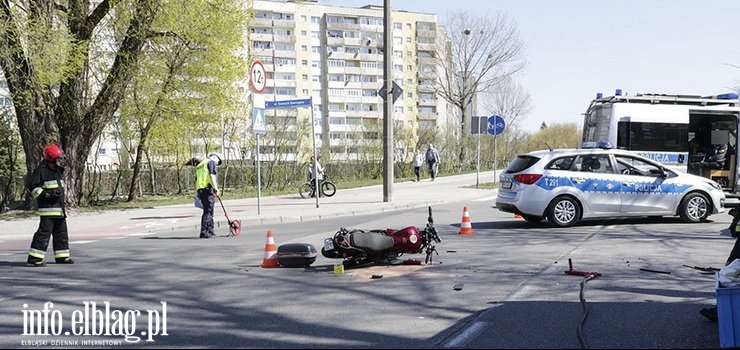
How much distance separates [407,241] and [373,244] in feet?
1.53

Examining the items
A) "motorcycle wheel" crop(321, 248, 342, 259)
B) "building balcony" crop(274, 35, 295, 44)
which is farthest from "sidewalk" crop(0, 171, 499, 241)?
"building balcony" crop(274, 35, 295, 44)

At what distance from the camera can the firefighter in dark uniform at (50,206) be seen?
33.9 ft

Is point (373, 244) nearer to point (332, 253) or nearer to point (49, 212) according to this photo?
point (332, 253)

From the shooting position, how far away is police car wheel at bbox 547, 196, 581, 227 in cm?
1373

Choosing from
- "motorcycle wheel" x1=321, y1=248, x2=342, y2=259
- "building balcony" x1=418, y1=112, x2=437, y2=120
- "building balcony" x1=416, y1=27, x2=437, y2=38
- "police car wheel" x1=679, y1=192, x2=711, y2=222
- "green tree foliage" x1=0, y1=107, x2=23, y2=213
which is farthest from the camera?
"building balcony" x1=418, y1=112, x2=437, y2=120

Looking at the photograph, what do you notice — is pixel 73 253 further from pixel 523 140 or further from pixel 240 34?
pixel 523 140

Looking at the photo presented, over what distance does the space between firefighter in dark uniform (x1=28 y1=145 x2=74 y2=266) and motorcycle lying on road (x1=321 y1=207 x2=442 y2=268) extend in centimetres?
431

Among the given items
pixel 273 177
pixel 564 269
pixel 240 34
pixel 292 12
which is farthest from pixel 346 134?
pixel 292 12

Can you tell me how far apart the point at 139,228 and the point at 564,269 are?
36.4ft

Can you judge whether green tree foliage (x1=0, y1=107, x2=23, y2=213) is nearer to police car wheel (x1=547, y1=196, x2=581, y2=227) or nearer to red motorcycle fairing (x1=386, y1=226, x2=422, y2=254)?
police car wheel (x1=547, y1=196, x2=581, y2=227)

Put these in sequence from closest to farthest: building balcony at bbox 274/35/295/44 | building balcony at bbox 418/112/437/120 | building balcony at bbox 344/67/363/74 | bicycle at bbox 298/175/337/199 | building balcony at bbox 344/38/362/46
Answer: bicycle at bbox 298/175/337/199 < building balcony at bbox 274/35/295/44 < building balcony at bbox 344/38/362/46 < building balcony at bbox 344/67/363/74 < building balcony at bbox 418/112/437/120

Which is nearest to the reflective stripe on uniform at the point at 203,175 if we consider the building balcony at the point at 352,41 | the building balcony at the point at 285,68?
the building balcony at the point at 285,68

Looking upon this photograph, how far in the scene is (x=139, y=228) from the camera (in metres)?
16.5

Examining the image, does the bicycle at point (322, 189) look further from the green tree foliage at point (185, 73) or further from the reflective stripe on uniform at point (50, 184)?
the reflective stripe on uniform at point (50, 184)
